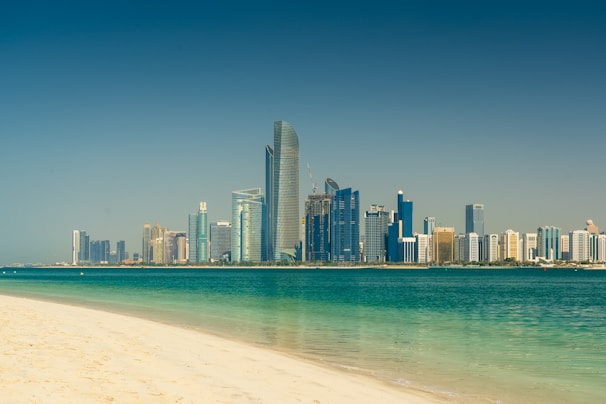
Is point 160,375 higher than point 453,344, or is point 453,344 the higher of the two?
point 160,375

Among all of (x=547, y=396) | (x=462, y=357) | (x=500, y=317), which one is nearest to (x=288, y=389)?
(x=547, y=396)

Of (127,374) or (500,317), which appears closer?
(127,374)

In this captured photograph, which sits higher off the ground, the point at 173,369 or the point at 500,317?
the point at 173,369

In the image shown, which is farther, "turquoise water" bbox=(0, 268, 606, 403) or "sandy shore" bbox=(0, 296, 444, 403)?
"turquoise water" bbox=(0, 268, 606, 403)

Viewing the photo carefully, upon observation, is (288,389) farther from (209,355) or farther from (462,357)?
(462,357)

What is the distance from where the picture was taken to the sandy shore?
1200cm

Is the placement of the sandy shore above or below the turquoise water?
above

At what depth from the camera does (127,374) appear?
557 inches

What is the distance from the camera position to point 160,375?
14.4 m

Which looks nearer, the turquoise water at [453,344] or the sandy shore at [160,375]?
the sandy shore at [160,375]

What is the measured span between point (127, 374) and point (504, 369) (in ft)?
40.4

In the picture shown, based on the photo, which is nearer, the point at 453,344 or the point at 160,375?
the point at 160,375

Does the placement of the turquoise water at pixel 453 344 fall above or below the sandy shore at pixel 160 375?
below

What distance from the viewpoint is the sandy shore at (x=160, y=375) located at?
1200cm
